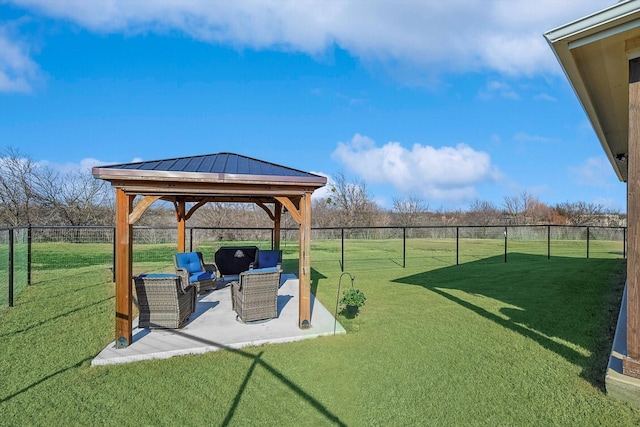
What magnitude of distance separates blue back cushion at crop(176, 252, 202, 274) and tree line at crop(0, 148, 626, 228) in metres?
12.3

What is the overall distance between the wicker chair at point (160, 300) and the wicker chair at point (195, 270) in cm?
167

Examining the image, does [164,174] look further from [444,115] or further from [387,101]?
[444,115]

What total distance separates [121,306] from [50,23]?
9.73m

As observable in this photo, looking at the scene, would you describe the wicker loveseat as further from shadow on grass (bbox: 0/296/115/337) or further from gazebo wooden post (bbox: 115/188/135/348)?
gazebo wooden post (bbox: 115/188/135/348)

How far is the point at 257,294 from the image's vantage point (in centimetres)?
452

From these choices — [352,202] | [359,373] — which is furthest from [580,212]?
[359,373]

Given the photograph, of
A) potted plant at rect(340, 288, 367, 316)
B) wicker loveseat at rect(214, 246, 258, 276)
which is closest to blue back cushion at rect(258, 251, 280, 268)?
wicker loveseat at rect(214, 246, 258, 276)

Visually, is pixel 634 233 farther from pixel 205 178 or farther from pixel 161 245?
pixel 161 245

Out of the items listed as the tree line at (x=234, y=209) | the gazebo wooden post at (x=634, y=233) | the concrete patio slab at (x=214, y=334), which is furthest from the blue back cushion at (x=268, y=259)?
the tree line at (x=234, y=209)

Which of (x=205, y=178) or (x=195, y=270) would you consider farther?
(x=195, y=270)

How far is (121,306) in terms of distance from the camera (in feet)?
12.3

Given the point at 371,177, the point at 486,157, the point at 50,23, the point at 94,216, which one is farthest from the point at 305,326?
the point at 486,157

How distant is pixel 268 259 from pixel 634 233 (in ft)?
20.5

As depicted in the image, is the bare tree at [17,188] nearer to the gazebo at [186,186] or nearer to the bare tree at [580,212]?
the gazebo at [186,186]
